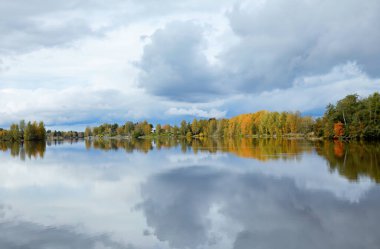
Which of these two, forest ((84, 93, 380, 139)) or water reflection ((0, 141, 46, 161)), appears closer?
water reflection ((0, 141, 46, 161))

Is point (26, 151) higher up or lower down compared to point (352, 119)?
lower down

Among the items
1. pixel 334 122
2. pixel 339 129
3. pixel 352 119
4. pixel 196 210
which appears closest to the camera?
pixel 196 210

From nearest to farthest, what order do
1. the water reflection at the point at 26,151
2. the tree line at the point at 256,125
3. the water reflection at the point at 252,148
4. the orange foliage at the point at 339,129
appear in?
the water reflection at the point at 252,148
the water reflection at the point at 26,151
the orange foliage at the point at 339,129
the tree line at the point at 256,125

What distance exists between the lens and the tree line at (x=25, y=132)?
501 feet

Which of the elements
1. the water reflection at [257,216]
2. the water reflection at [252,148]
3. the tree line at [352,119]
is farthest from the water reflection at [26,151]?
the tree line at [352,119]

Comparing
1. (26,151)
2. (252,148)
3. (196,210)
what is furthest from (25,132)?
(196,210)

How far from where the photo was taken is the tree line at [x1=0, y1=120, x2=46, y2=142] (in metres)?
153

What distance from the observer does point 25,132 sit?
495ft

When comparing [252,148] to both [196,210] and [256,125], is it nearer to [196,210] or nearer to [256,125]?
[196,210]

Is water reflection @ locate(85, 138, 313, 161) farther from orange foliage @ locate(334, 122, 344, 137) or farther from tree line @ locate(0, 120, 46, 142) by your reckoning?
tree line @ locate(0, 120, 46, 142)

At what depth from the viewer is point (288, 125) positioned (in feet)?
424

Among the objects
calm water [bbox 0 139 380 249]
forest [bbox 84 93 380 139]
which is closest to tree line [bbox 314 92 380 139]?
forest [bbox 84 93 380 139]

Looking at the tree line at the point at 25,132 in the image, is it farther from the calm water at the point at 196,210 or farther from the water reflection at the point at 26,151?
the calm water at the point at 196,210

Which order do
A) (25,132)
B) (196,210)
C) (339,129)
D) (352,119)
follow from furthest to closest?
(25,132) → (339,129) → (352,119) → (196,210)
